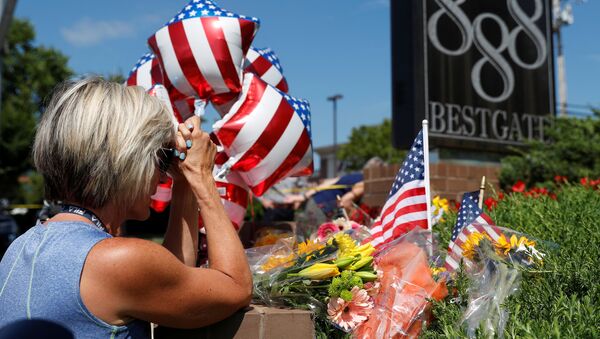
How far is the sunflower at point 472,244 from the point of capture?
2.46m

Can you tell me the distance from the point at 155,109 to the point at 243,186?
79.3 inches

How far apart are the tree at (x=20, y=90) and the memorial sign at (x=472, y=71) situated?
2477 centimetres

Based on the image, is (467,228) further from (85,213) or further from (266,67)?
(266,67)

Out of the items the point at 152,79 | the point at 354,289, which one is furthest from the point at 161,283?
the point at 152,79

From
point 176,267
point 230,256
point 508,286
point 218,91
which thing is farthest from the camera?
point 218,91

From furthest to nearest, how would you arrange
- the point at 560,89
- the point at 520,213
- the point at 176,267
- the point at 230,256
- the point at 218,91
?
1. the point at 560,89
2. the point at 218,91
3. the point at 520,213
4. the point at 230,256
5. the point at 176,267

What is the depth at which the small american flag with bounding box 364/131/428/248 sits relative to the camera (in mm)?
3088

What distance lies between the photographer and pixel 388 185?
6164 millimetres

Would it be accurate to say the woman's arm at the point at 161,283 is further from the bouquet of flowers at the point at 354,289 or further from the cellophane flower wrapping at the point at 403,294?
the cellophane flower wrapping at the point at 403,294

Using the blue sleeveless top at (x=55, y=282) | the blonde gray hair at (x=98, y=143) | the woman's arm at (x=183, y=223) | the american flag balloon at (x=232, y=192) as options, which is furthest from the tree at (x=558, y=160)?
the blue sleeveless top at (x=55, y=282)

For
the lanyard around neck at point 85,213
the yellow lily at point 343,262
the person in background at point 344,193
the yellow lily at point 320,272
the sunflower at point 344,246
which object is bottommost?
the person in background at point 344,193

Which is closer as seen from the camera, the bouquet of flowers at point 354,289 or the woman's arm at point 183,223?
the bouquet of flowers at point 354,289

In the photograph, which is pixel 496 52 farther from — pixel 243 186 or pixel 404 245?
pixel 404 245

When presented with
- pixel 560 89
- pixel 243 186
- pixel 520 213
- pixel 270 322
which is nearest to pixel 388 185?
pixel 243 186
